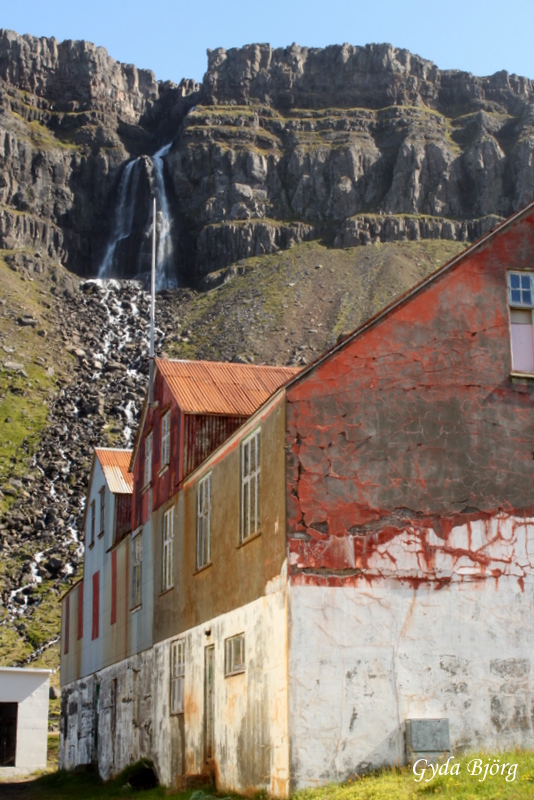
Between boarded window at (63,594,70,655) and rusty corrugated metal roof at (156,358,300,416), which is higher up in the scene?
rusty corrugated metal roof at (156,358,300,416)

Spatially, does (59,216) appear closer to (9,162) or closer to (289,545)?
(9,162)

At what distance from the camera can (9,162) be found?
4872 inches

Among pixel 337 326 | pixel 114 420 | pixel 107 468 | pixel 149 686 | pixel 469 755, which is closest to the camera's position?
pixel 469 755

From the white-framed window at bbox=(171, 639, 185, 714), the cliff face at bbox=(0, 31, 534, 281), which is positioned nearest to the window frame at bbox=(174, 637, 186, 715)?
the white-framed window at bbox=(171, 639, 185, 714)

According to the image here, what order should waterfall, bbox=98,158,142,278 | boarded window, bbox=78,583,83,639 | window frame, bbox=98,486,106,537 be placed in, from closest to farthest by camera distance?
window frame, bbox=98,486,106,537
boarded window, bbox=78,583,83,639
waterfall, bbox=98,158,142,278

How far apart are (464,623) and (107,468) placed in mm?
18680

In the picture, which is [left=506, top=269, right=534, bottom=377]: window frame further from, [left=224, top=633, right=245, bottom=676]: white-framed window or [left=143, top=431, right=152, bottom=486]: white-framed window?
[left=143, top=431, right=152, bottom=486]: white-framed window

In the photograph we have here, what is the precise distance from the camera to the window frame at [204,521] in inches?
794

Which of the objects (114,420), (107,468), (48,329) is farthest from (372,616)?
(48,329)

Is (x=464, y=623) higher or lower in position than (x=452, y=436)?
lower

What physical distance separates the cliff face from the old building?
326 feet

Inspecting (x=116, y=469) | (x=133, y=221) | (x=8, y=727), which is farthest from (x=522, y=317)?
(x=133, y=221)

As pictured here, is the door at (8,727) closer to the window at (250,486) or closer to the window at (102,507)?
the window at (102,507)

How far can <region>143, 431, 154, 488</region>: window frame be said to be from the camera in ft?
83.7
